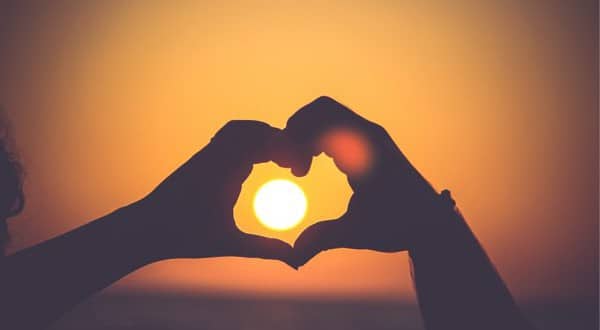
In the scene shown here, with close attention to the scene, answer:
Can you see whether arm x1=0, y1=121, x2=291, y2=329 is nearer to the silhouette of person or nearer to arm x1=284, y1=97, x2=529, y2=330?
the silhouette of person

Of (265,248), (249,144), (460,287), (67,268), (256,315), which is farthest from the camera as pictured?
(256,315)

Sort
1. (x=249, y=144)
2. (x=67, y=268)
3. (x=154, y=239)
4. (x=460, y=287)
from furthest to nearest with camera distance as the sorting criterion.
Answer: (x=249, y=144) → (x=460, y=287) → (x=154, y=239) → (x=67, y=268)

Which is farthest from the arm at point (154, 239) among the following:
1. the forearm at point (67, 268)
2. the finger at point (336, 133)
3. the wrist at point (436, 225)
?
the wrist at point (436, 225)

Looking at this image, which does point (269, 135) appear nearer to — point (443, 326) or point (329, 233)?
point (329, 233)

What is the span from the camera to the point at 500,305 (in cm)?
183

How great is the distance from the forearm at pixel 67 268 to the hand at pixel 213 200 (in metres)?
0.10

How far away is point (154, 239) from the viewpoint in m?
1.74

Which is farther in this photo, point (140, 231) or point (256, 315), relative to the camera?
point (256, 315)

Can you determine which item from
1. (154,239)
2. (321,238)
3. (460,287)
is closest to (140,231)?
(154,239)

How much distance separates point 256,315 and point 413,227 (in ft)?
81.7

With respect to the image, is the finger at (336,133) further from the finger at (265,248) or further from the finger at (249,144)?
the finger at (265,248)

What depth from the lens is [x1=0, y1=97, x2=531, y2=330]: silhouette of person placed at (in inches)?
62.8

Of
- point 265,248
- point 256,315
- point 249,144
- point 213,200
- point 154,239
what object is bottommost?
point 256,315

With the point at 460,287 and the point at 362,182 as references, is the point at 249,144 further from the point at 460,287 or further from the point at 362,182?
the point at 460,287
